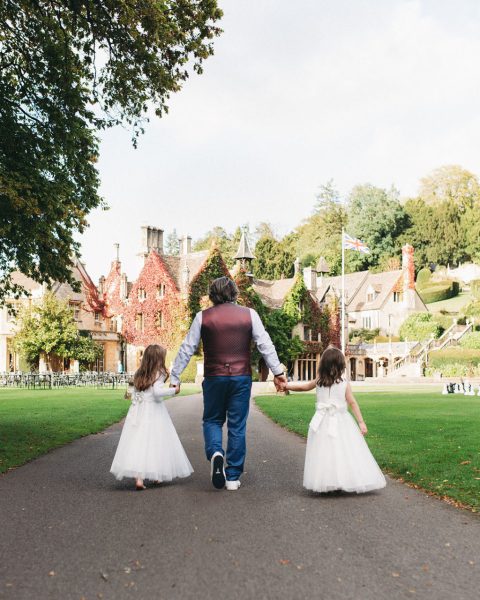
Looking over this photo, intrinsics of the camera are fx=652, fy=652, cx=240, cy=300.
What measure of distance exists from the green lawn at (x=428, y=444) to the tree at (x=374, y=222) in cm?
6567

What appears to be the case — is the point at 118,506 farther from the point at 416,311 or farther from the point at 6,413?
the point at 416,311

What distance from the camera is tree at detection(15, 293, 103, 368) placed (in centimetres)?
4641

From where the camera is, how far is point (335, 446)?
6855 millimetres

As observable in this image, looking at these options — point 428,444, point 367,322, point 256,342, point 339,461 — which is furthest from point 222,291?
point 367,322

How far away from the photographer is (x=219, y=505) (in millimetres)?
6191

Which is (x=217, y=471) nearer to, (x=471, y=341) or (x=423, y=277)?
(x=471, y=341)

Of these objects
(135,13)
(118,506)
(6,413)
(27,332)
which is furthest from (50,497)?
(27,332)

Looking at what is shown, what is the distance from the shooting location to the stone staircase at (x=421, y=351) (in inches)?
2233

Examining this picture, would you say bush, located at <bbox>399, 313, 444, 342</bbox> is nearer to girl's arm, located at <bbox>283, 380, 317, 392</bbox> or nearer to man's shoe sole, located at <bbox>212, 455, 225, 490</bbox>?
A: girl's arm, located at <bbox>283, 380, 317, 392</bbox>

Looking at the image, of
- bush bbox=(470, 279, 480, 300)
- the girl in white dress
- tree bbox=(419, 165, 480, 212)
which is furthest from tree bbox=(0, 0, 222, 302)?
tree bbox=(419, 165, 480, 212)

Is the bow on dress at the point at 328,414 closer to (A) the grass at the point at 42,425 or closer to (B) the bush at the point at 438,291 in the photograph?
(A) the grass at the point at 42,425

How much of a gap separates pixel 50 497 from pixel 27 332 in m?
41.9

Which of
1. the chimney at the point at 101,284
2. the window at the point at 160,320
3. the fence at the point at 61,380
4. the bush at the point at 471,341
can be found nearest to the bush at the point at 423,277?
the bush at the point at 471,341

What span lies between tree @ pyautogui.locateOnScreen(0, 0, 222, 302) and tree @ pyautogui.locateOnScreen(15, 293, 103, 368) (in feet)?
115
